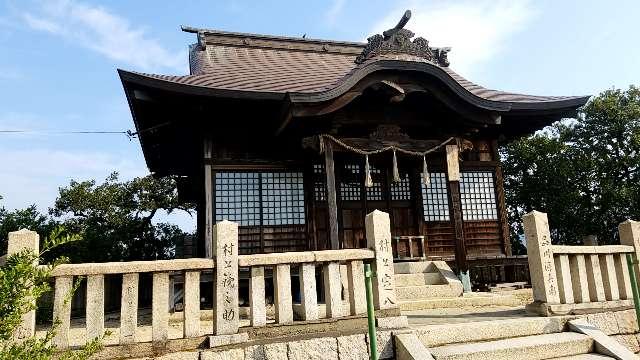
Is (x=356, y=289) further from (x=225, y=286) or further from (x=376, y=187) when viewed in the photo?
(x=376, y=187)

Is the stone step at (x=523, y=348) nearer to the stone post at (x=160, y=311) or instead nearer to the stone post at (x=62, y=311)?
the stone post at (x=160, y=311)

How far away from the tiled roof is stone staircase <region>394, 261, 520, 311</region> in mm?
3872

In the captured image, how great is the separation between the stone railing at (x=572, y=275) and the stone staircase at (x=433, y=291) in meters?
1.57

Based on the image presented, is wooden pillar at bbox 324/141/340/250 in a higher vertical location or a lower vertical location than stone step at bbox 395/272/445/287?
higher

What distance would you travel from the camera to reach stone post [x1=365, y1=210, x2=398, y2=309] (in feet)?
17.4

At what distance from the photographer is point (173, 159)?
1324 cm

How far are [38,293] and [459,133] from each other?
895cm

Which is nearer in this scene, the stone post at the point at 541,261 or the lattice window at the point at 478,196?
the stone post at the point at 541,261

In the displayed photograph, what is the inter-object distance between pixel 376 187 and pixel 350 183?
68cm

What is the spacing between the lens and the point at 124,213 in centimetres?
1995

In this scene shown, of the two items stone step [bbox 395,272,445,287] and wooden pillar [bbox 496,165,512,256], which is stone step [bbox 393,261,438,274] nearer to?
stone step [bbox 395,272,445,287]

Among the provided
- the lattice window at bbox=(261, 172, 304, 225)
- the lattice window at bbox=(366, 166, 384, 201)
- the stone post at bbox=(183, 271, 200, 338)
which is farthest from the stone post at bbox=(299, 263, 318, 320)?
the lattice window at bbox=(366, 166, 384, 201)

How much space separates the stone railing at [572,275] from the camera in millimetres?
6082

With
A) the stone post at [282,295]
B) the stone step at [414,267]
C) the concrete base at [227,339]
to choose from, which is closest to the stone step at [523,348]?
the stone post at [282,295]
